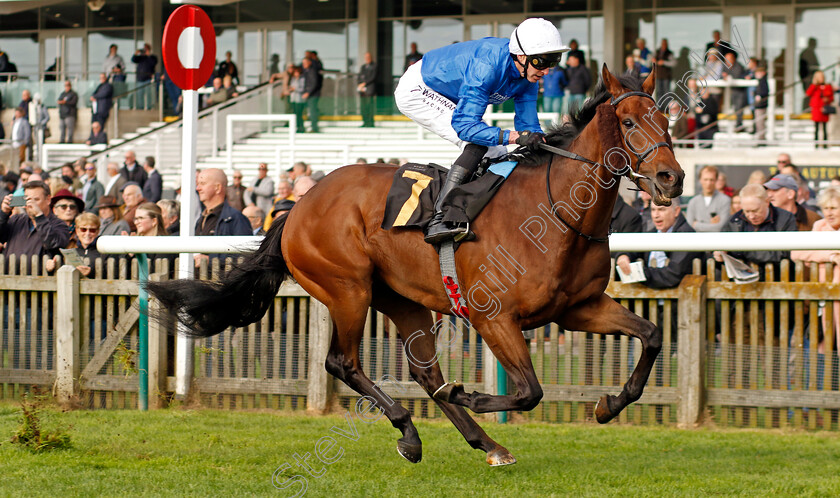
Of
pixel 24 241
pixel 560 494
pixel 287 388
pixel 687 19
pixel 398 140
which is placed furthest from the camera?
pixel 687 19

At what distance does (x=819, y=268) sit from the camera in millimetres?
5703

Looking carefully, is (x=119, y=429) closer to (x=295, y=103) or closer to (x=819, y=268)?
(x=819, y=268)

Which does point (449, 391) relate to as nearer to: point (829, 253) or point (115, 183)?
point (829, 253)

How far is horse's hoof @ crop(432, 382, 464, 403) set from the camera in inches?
177

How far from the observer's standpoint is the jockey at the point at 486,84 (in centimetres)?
428

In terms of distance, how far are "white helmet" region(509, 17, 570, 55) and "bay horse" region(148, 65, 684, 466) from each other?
0.94 ft

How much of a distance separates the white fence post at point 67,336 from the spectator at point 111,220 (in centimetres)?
90

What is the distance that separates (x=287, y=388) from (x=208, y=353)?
60 cm

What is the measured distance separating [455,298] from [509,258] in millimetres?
382

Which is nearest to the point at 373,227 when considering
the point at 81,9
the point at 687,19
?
the point at 687,19

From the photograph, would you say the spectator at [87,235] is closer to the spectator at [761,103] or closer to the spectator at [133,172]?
the spectator at [133,172]

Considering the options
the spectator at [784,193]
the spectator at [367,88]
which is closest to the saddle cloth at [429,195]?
the spectator at [784,193]

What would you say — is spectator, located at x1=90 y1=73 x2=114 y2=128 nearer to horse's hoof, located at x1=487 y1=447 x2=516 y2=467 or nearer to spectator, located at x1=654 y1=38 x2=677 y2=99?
spectator, located at x1=654 y1=38 x2=677 y2=99

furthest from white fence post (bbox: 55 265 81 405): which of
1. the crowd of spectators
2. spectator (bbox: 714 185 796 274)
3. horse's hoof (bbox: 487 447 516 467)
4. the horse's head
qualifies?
spectator (bbox: 714 185 796 274)
